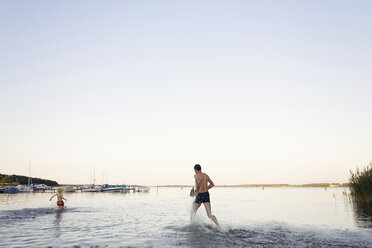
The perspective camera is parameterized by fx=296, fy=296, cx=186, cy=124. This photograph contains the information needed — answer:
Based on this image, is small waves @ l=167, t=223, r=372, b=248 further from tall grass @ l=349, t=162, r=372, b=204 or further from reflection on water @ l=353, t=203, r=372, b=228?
tall grass @ l=349, t=162, r=372, b=204

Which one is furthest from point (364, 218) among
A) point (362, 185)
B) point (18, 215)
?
point (18, 215)

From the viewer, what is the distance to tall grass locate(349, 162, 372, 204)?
975 inches

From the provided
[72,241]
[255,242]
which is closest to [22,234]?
[72,241]

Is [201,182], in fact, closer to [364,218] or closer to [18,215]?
[364,218]

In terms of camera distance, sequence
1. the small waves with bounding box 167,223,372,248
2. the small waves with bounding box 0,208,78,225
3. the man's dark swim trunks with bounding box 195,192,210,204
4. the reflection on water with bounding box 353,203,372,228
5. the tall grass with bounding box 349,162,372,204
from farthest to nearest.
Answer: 1. the tall grass with bounding box 349,162,372,204
2. the small waves with bounding box 0,208,78,225
3. the reflection on water with bounding box 353,203,372,228
4. the man's dark swim trunks with bounding box 195,192,210,204
5. the small waves with bounding box 167,223,372,248

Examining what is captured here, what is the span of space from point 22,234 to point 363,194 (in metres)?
26.4

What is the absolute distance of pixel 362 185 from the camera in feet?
84.3

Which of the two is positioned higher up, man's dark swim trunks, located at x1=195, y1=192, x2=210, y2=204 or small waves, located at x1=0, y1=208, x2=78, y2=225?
man's dark swim trunks, located at x1=195, y1=192, x2=210, y2=204

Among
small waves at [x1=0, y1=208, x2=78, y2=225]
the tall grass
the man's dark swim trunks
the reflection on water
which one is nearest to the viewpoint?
the man's dark swim trunks

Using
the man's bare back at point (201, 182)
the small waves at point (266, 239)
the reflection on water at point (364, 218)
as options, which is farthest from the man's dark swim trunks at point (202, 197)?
the reflection on water at point (364, 218)

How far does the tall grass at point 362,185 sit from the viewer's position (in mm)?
24766

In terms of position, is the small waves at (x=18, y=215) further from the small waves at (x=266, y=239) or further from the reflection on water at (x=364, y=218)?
the reflection on water at (x=364, y=218)

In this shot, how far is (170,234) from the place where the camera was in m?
12.3

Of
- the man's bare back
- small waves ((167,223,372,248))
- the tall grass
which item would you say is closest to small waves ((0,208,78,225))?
small waves ((167,223,372,248))
